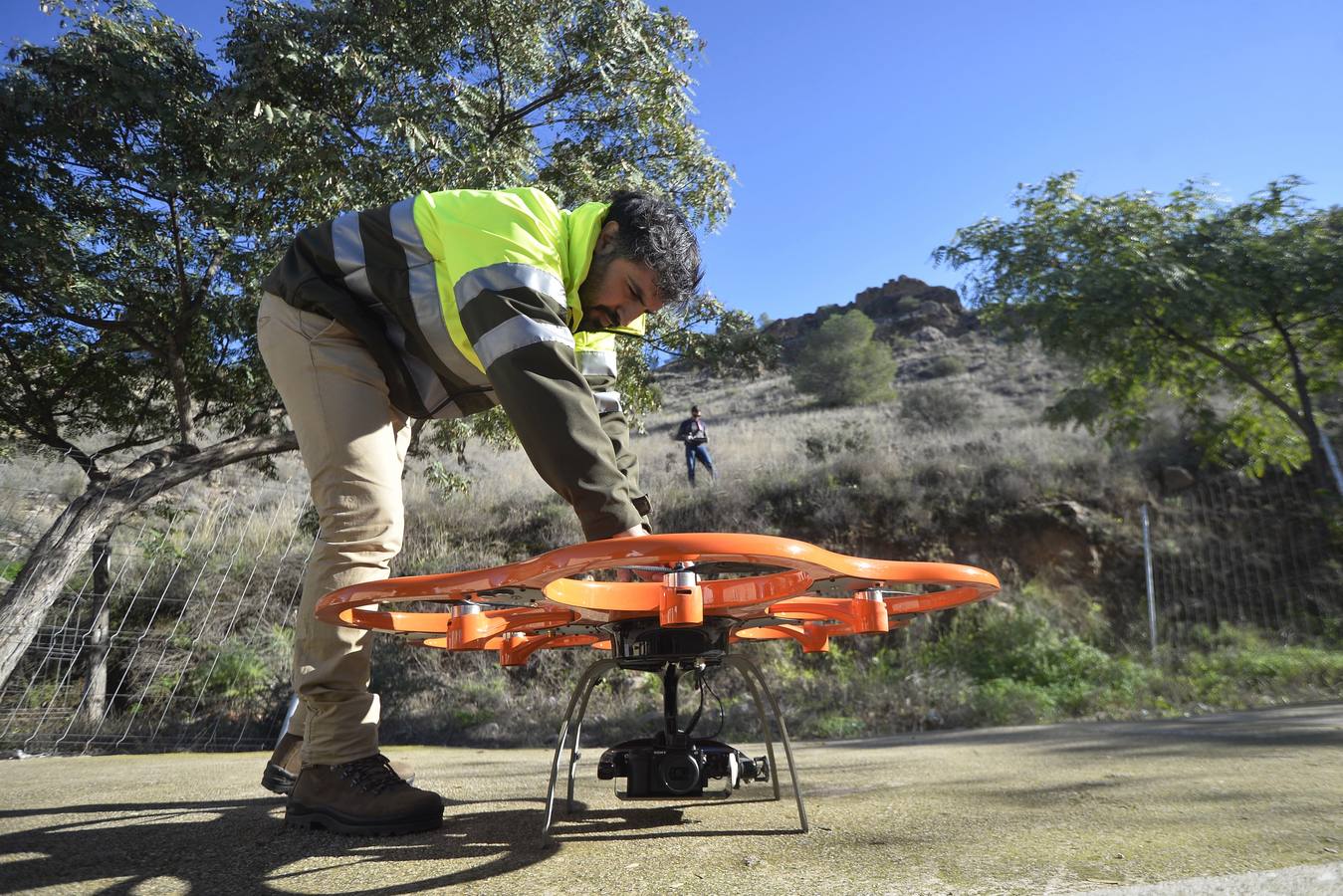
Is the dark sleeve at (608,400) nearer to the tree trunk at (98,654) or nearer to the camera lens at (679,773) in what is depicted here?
the camera lens at (679,773)

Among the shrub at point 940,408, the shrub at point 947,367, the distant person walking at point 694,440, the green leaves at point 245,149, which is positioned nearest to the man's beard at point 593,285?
the green leaves at point 245,149

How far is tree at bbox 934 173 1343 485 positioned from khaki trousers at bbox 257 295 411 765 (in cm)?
820

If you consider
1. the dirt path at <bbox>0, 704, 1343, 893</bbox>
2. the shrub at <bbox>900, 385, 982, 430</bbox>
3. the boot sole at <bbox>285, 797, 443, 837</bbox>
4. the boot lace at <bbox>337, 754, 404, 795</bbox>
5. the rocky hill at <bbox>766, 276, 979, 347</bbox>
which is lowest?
the dirt path at <bbox>0, 704, 1343, 893</bbox>

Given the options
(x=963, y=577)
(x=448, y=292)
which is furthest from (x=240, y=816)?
(x=963, y=577)

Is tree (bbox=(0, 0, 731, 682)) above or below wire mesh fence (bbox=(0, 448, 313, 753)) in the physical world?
above

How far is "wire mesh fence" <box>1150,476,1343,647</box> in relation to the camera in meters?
9.55

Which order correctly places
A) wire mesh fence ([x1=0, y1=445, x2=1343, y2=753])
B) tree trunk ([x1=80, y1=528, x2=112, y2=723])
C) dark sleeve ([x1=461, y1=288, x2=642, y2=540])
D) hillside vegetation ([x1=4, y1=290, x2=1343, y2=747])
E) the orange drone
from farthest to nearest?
hillside vegetation ([x1=4, y1=290, x2=1343, y2=747]) < wire mesh fence ([x1=0, y1=445, x2=1343, y2=753]) < tree trunk ([x1=80, y1=528, x2=112, y2=723]) < dark sleeve ([x1=461, y1=288, x2=642, y2=540]) < the orange drone

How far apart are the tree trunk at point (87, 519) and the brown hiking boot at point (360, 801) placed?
507 centimetres

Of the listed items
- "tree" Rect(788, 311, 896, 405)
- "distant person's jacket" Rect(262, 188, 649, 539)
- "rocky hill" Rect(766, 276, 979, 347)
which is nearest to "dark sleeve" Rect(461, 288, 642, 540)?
"distant person's jacket" Rect(262, 188, 649, 539)

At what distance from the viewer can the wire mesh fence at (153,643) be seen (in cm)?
645

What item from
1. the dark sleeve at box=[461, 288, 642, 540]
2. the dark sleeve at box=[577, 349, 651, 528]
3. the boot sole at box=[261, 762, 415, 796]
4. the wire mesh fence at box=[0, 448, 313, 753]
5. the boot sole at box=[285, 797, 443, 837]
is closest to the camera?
the dark sleeve at box=[461, 288, 642, 540]

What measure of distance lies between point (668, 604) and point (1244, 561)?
1200 centimetres

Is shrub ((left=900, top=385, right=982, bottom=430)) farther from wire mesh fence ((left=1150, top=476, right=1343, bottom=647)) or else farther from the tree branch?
the tree branch

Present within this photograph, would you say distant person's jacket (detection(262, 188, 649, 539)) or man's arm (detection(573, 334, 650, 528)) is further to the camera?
man's arm (detection(573, 334, 650, 528))
